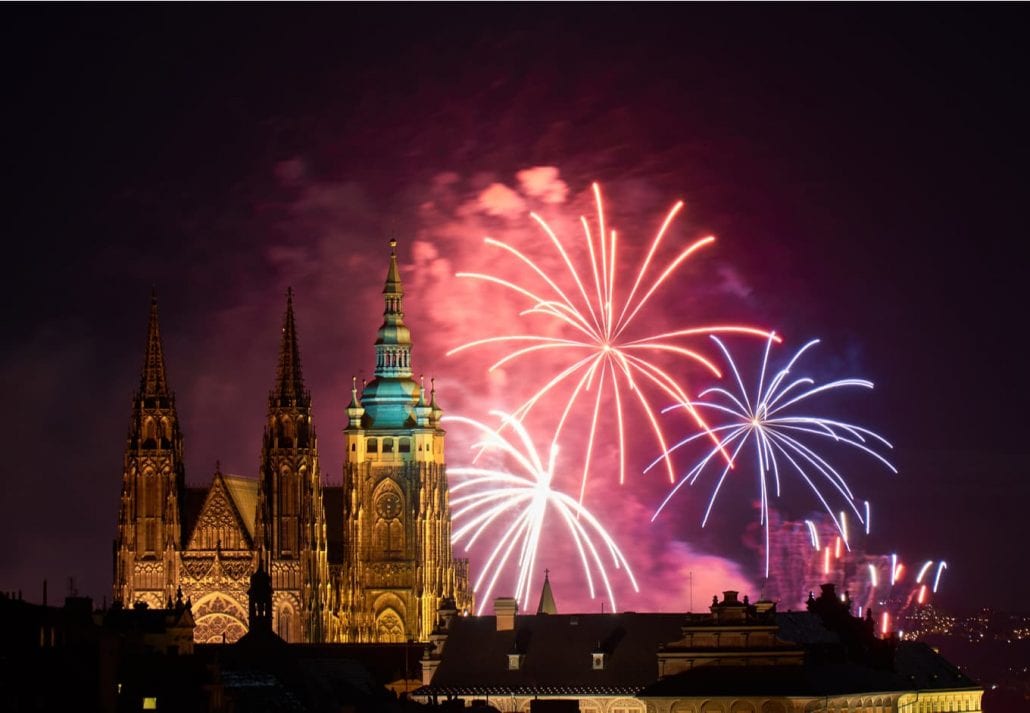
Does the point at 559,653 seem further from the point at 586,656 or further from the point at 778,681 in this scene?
the point at 778,681

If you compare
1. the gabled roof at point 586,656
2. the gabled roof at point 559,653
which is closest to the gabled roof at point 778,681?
the gabled roof at point 586,656

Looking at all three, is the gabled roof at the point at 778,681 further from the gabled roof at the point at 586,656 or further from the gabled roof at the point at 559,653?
the gabled roof at the point at 559,653

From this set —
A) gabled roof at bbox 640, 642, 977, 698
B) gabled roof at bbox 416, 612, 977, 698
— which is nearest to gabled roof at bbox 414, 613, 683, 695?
gabled roof at bbox 416, 612, 977, 698

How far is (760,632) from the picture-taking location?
→ 5910 inches

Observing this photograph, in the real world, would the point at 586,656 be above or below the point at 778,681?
above

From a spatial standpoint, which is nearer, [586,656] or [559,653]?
[586,656]

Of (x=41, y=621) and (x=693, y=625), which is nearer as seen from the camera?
(x=41, y=621)

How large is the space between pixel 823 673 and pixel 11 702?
52430 millimetres

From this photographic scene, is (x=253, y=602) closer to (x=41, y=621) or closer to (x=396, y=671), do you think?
(x=396, y=671)

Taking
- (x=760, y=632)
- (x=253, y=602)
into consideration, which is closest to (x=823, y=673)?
(x=760, y=632)

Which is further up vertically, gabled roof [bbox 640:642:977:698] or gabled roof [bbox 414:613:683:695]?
gabled roof [bbox 414:613:683:695]

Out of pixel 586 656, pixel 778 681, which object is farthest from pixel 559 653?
pixel 778 681

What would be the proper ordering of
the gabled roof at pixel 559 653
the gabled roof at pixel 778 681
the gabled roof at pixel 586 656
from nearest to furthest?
the gabled roof at pixel 778 681
the gabled roof at pixel 586 656
the gabled roof at pixel 559 653

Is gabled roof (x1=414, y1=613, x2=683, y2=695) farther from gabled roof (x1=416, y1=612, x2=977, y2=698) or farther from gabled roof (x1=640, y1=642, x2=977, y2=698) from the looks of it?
gabled roof (x1=640, y1=642, x2=977, y2=698)
